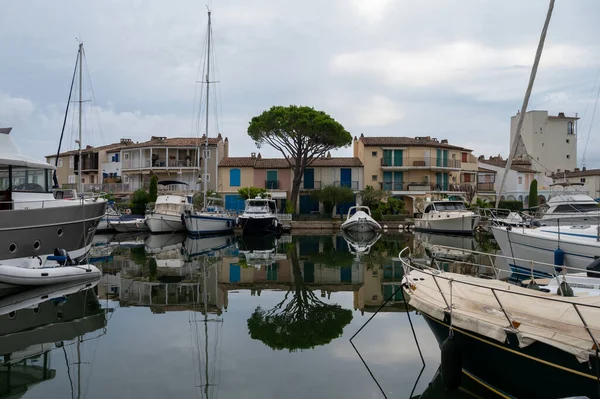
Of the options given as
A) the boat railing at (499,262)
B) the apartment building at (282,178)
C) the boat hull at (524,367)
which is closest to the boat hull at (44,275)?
the boat railing at (499,262)

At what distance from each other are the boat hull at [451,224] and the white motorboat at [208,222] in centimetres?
1360

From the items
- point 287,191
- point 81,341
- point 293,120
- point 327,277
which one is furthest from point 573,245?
point 287,191

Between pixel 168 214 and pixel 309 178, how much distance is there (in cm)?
1740

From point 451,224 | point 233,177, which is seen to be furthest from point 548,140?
point 233,177

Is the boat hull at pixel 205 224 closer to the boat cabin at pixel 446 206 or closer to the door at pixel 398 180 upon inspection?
the boat cabin at pixel 446 206

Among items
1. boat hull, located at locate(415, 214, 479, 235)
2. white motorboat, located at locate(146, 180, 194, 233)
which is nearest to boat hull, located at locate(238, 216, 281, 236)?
white motorboat, located at locate(146, 180, 194, 233)

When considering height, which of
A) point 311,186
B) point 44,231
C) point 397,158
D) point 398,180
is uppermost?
point 397,158

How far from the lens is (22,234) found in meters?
13.8

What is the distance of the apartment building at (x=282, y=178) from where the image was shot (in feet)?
152

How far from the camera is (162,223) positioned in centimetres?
3294

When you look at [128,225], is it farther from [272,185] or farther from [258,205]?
[272,185]

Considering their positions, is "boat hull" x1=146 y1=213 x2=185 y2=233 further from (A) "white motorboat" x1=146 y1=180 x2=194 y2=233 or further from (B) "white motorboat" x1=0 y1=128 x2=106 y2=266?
(B) "white motorboat" x1=0 y1=128 x2=106 y2=266

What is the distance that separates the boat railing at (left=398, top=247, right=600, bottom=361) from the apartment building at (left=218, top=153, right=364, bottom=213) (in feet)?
125

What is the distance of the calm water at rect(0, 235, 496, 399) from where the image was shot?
7125 millimetres
